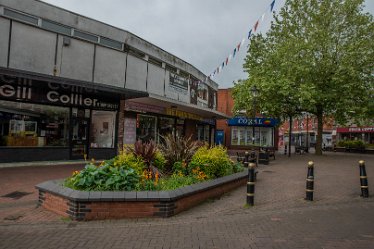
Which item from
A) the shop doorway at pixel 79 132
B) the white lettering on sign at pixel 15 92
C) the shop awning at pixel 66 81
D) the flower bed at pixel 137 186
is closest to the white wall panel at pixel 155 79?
the shop awning at pixel 66 81

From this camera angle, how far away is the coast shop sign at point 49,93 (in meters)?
12.4

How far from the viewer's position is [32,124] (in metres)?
13.6

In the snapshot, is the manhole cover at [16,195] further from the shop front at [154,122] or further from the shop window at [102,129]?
the shop window at [102,129]

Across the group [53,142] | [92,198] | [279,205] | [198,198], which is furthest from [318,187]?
[53,142]

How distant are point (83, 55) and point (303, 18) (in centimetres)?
1695

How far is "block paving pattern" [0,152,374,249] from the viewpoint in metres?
4.72

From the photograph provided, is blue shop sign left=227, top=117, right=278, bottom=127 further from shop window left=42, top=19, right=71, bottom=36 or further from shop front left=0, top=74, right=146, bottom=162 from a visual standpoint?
shop window left=42, top=19, right=71, bottom=36

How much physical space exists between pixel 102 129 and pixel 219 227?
39.5 feet

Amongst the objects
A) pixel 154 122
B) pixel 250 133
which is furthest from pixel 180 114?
pixel 250 133

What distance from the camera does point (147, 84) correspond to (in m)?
18.6

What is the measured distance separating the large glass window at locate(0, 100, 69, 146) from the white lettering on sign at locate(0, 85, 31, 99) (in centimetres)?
33

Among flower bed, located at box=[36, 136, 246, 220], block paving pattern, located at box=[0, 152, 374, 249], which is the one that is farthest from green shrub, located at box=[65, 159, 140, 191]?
block paving pattern, located at box=[0, 152, 374, 249]

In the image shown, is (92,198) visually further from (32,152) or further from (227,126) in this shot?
(227,126)

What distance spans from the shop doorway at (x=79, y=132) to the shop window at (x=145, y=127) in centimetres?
341
